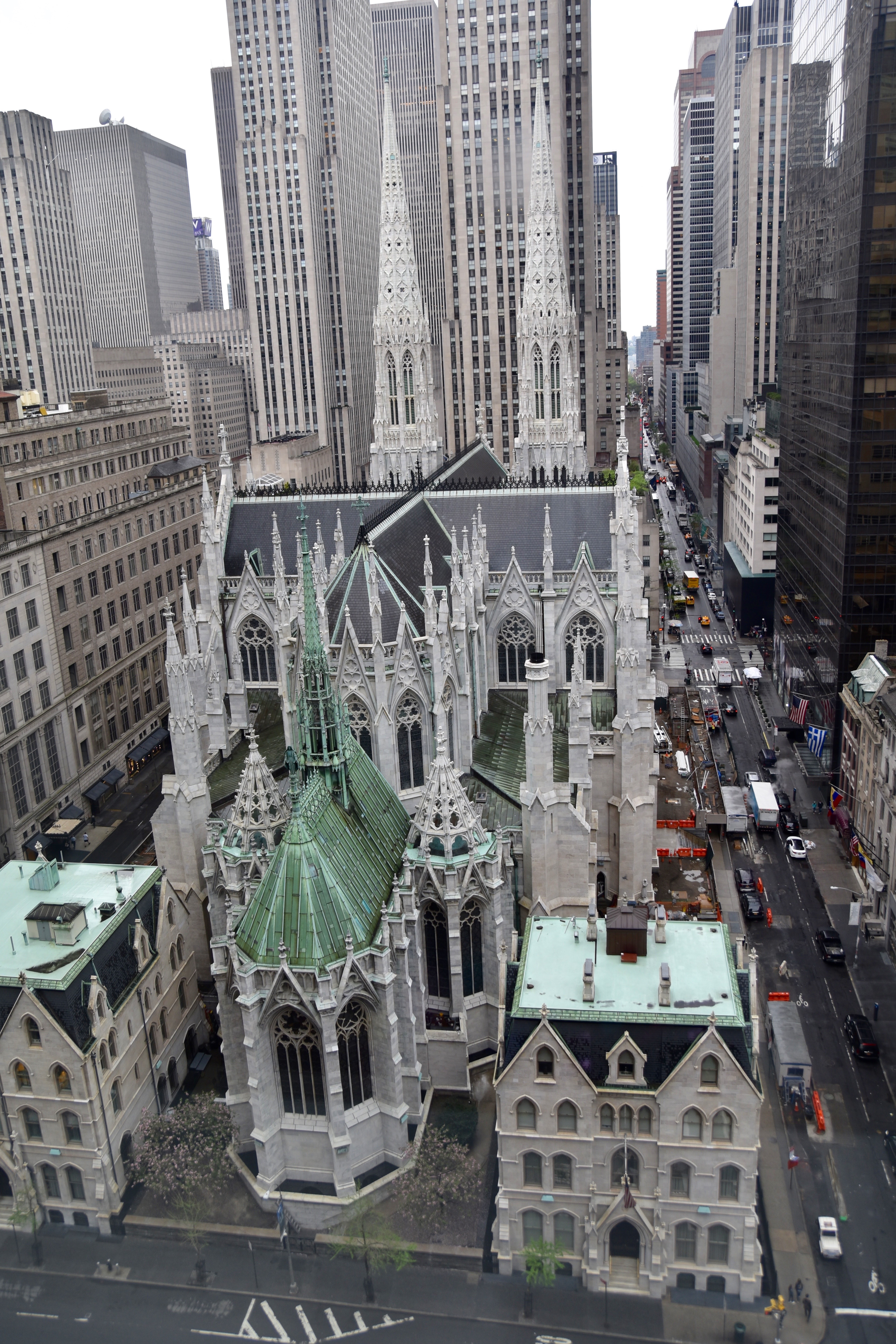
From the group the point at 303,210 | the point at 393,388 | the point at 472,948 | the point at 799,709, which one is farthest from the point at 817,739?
the point at 303,210

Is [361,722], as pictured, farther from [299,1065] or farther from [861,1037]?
[861,1037]

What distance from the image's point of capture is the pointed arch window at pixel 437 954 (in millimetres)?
47969

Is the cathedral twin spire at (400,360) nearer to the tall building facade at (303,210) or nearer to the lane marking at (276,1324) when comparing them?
the lane marking at (276,1324)

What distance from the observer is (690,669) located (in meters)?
116

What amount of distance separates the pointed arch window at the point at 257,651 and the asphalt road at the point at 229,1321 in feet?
128

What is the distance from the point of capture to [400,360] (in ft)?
285

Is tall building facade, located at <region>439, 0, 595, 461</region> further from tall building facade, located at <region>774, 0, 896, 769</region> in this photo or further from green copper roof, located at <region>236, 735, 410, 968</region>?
green copper roof, located at <region>236, 735, 410, 968</region>

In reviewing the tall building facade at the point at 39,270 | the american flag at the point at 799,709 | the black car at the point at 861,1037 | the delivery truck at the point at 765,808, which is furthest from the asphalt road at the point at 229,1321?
the tall building facade at the point at 39,270

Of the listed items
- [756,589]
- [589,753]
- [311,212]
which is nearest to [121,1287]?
[589,753]

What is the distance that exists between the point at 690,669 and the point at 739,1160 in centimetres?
8210

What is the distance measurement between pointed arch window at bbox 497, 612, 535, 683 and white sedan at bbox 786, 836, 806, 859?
22.5 meters

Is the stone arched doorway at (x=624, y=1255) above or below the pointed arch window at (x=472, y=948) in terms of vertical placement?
below

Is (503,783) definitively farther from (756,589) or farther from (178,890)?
(756,589)

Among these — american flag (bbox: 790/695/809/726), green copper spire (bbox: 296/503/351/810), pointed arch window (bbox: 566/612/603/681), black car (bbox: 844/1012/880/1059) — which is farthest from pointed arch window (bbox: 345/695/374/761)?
american flag (bbox: 790/695/809/726)
